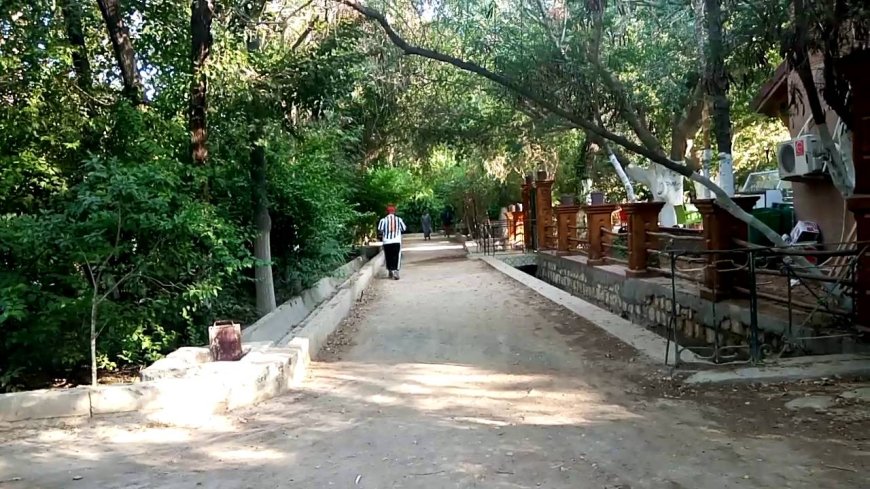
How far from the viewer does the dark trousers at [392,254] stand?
18078 mm

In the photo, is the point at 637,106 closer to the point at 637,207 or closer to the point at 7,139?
the point at 637,207

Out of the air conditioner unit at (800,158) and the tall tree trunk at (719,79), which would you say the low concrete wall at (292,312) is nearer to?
the tall tree trunk at (719,79)

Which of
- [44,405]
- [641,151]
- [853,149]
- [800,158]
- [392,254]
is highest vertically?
[800,158]

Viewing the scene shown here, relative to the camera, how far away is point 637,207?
1214cm

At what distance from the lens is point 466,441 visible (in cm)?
485

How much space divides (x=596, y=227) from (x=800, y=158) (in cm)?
429

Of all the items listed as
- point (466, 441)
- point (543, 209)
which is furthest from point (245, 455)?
point (543, 209)

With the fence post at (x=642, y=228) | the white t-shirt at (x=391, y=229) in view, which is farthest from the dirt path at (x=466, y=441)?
the white t-shirt at (x=391, y=229)

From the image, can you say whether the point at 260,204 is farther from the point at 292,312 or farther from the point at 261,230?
the point at 292,312

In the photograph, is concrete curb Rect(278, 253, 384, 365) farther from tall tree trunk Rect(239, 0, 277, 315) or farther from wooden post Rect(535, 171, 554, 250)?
wooden post Rect(535, 171, 554, 250)

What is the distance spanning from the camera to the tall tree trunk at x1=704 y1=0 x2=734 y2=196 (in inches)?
328

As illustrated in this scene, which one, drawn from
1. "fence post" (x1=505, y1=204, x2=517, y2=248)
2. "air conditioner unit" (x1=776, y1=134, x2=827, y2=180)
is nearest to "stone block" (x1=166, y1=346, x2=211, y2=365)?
"air conditioner unit" (x1=776, y1=134, x2=827, y2=180)

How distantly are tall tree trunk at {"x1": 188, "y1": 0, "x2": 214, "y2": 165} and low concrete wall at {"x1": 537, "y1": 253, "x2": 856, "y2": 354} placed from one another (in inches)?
236

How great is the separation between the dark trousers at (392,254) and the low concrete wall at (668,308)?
163 inches
